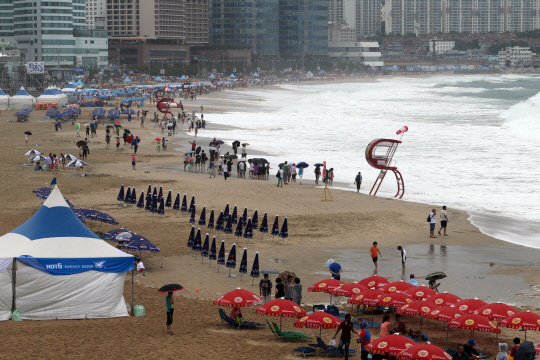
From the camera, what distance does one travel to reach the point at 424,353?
11055 millimetres

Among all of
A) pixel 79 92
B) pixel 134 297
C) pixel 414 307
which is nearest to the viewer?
pixel 414 307

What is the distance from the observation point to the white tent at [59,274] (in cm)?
1401

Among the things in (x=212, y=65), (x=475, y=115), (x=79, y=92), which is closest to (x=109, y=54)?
(x=212, y=65)

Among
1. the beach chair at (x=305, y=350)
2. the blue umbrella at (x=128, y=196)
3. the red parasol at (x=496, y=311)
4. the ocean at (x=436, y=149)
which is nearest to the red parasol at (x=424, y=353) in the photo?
the beach chair at (x=305, y=350)

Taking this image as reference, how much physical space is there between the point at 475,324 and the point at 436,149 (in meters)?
34.5

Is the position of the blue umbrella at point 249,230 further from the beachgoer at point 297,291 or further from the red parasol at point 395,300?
the red parasol at point 395,300

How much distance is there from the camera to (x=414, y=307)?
1341cm

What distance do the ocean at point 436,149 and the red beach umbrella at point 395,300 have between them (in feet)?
30.9

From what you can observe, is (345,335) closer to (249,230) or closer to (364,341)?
(364,341)

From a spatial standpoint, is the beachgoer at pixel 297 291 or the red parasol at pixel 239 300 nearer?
the red parasol at pixel 239 300

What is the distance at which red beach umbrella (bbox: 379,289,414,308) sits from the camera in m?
14.0

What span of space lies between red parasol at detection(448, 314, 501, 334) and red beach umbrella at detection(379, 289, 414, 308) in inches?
55.3

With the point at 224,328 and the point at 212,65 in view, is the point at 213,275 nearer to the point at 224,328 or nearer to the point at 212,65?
the point at 224,328

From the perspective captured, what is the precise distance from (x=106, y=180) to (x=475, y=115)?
56.4 meters
